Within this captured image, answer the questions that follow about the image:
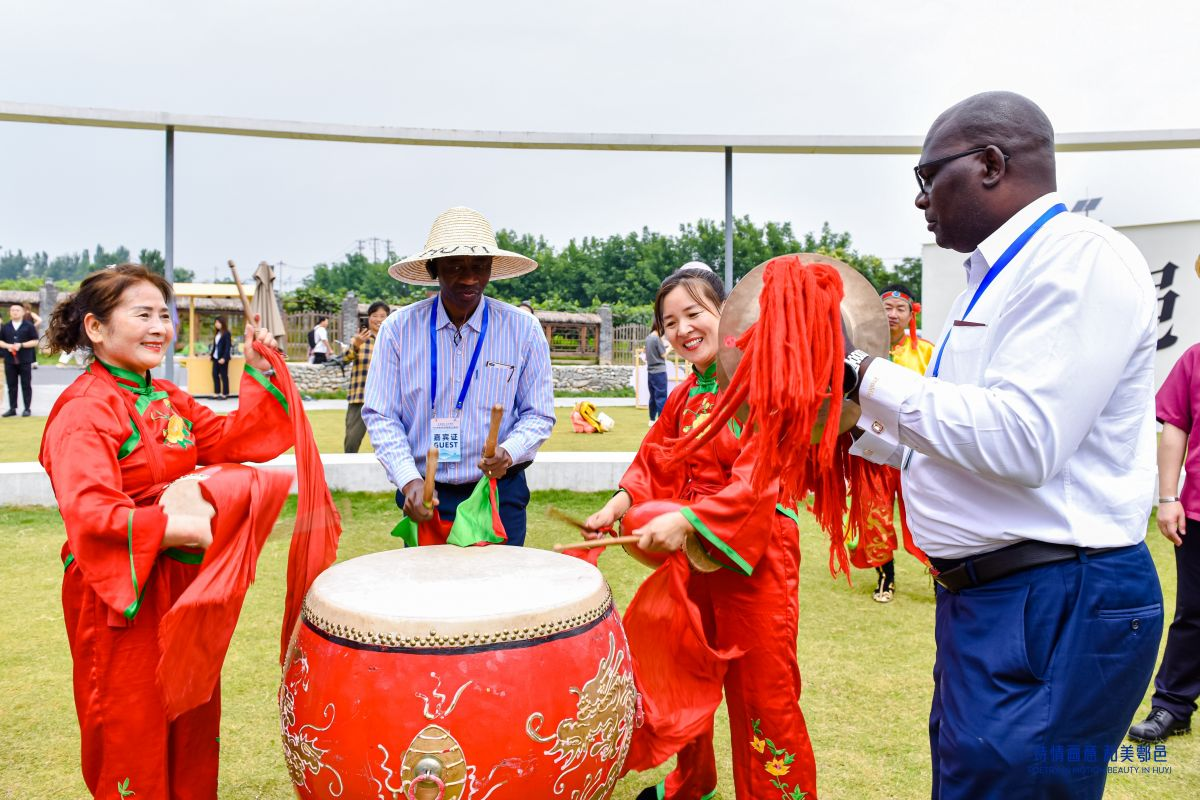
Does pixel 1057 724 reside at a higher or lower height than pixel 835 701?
higher

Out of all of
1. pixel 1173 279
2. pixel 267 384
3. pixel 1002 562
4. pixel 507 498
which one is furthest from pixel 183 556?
pixel 1173 279

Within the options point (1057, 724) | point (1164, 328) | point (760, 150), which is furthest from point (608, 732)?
point (1164, 328)

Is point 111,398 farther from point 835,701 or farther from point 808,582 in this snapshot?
point 808,582

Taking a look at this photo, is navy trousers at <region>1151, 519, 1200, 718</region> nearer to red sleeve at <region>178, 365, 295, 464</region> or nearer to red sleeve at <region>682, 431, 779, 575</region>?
red sleeve at <region>682, 431, 779, 575</region>

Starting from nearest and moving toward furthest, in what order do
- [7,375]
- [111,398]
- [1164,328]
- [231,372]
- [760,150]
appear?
1. [111,398]
2. [760,150]
3. [1164,328]
4. [7,375]
5. [231,372]

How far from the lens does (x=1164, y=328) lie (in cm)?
963

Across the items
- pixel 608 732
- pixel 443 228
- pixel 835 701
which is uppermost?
pixel 443 228

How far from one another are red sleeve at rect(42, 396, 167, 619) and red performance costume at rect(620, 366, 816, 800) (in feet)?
4.29

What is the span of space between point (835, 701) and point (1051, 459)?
7.80ft

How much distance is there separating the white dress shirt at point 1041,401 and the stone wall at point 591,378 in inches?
775

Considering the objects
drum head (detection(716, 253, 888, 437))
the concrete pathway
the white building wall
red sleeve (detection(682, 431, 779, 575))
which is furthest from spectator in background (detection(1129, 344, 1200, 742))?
the concrete pathway

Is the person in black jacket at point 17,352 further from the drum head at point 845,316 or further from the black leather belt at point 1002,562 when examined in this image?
the black leather belt at point 1002,562

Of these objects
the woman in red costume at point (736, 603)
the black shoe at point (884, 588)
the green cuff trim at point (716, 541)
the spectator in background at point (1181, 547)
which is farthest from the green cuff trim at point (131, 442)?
the black shoe at point (884, 588)

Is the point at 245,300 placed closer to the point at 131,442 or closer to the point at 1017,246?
the point at 131,442
